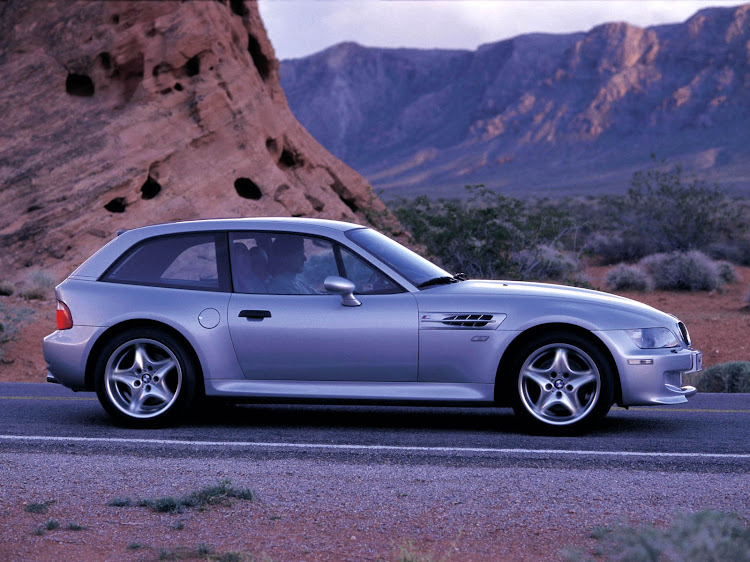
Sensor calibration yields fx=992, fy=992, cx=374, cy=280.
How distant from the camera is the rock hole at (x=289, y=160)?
27.2 m

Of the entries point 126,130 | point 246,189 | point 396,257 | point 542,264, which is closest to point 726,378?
point 396,257

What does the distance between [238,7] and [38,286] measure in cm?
1156

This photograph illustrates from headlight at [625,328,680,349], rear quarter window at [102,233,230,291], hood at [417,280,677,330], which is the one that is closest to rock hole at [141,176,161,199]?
rear quarter window at [102,233,230,291]

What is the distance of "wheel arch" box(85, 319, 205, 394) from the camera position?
780 cm

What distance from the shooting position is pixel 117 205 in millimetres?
23859

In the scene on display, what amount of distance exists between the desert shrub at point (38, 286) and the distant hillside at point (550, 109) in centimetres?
6929

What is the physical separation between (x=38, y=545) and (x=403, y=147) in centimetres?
12518

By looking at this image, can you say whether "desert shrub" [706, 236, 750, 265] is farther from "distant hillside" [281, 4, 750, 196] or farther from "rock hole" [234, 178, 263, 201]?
"distant hillside" [281, 4, 750, 196]

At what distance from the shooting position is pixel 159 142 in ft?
79.5

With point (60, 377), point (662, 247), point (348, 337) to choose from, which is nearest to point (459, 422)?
point (348, 337)

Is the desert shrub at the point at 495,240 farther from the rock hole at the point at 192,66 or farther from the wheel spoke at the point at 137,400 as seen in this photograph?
the wheel spoke at the point at 137,400

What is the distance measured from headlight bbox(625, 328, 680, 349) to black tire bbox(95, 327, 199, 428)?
339 centimetres

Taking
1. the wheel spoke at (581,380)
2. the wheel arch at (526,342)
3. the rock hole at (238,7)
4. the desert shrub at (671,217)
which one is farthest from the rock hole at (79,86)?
the wheel spoke at (581,380)

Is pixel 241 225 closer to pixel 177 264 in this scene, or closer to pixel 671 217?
pixel 177 264
